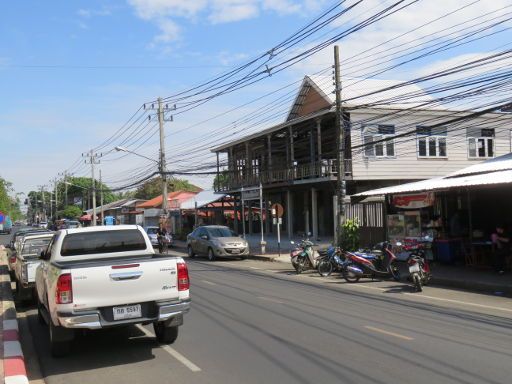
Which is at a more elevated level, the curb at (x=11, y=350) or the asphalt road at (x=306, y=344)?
the curb at (x=11, y=350)

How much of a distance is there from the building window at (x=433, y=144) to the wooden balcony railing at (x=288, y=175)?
193 inches

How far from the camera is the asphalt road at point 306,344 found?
6324 millimetres

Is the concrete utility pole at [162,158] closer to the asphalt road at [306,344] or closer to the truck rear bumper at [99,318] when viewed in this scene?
the asphalt road at [306,344]

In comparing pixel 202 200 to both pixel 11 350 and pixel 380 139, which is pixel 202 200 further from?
pixel 11 350

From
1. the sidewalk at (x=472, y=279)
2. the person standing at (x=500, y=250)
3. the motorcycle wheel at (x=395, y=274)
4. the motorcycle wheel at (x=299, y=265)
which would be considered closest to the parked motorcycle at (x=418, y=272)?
the sidewalk at (x=472, y=279)

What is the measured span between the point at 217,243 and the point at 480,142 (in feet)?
61.8

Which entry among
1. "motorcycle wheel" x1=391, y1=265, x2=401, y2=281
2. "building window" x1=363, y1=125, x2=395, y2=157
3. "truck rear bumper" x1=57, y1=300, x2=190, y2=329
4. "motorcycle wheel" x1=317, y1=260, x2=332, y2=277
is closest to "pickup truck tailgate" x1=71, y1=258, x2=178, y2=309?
"truck rear bumper" x1=57, y1=300, x2=190, y2=329

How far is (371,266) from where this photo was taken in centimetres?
1658

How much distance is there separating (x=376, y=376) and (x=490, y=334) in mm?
3163

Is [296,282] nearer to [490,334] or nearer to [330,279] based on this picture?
[330,279]

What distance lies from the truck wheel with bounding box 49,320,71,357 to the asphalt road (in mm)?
101

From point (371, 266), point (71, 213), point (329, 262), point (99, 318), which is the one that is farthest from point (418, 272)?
point (71, 213)

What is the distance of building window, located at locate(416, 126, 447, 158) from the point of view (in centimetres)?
3300

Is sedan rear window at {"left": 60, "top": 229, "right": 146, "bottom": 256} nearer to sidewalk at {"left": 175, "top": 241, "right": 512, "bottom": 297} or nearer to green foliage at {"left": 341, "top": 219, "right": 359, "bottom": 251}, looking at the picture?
sidewalk at {"left": 175, "top": 241, "right": 512, "bottom": 297}
